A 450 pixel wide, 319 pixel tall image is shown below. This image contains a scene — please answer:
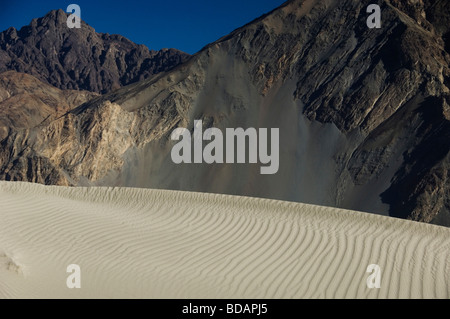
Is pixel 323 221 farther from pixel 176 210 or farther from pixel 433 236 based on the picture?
pixel 176 210

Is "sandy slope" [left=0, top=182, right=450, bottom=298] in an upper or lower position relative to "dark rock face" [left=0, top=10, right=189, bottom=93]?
lower

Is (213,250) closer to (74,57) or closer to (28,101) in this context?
(28,101)

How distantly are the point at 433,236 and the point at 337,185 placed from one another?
→ 2743 cm

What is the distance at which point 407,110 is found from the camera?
44.4 m

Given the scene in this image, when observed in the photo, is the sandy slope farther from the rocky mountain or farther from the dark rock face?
the dark rock face

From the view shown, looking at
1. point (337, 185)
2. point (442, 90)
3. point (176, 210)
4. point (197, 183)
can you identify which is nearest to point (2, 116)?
point (197, 183)

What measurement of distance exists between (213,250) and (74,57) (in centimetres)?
10868

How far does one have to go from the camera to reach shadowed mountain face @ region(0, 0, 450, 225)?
40656 millimetres

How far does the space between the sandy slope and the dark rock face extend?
9232 cm

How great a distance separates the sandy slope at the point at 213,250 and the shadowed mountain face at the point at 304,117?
23466 mm

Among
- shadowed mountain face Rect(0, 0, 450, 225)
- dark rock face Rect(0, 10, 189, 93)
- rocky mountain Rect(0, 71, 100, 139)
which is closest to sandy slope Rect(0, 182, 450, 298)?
shadowed mountain face Rect(0, 0, 450, 225)

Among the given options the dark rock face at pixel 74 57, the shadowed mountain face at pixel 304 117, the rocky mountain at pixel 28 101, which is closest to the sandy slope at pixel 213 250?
the shadowed mountain face at pixel 304 117

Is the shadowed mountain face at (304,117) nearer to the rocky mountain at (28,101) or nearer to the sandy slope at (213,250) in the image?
the rocky mountain at (28,101)

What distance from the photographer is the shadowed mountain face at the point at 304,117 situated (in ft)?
133
